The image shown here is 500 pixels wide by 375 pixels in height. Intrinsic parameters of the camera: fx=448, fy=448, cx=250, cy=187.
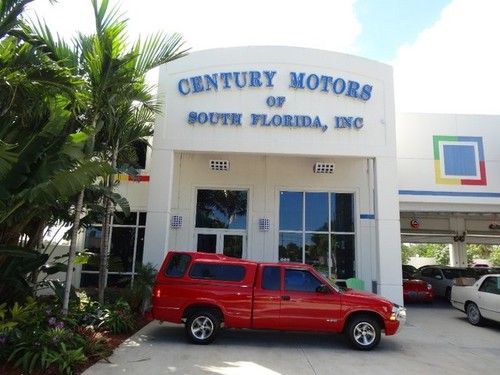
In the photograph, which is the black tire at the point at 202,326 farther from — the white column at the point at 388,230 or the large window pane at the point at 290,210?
the large window pane at the point at 290,210

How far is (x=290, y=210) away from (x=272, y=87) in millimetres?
4524

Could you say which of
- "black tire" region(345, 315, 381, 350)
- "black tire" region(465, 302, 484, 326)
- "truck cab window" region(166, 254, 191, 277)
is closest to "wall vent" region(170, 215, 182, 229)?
"truck cab window" region(166, 254, 191, 277)

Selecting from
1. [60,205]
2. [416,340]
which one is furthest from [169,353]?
[416,340]

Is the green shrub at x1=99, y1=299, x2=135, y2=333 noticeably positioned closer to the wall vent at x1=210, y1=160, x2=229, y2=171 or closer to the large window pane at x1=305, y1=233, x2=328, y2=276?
the wall vent at x1=210, y1=160, x2=229, y2=171

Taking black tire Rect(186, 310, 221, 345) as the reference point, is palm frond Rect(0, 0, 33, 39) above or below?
above

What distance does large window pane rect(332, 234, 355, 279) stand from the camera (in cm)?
1578

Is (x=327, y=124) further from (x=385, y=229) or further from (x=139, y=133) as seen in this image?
(x=139, y=133)

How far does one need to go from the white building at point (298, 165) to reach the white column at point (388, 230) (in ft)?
0.10

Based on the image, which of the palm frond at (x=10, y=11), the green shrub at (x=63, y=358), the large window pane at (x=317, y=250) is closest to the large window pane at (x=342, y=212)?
the large window pane at (x=317, y=250)

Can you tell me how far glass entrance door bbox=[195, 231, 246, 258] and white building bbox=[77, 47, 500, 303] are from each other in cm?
4

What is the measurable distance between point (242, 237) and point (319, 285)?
22.6 feet

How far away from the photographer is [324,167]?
1598 centimetres

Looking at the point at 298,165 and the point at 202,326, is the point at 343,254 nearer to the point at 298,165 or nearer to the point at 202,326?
the point at 298,165

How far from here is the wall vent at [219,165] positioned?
627 inches
